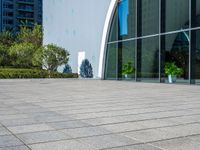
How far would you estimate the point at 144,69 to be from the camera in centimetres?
→ 2081

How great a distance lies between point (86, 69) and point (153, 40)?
9082 millimetres

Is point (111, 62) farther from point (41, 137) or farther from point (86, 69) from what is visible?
point (41, 137)

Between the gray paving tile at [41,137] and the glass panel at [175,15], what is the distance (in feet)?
45.3

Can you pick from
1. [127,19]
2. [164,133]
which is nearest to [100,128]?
[164,133]

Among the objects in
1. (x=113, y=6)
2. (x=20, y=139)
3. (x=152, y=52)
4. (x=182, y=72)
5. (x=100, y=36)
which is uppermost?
(x=113, y=6)

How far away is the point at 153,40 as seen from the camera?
20.0m

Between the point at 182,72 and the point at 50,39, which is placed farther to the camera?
the point at 50,39

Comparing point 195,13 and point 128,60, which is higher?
point 195,13

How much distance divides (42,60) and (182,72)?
1708 centimetres

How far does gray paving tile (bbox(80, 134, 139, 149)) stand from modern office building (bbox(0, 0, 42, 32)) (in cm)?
10331

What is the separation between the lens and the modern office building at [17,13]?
105750 millimetres

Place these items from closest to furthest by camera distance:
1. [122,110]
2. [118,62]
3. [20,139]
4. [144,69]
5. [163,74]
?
[20,139] < [122,110] < [163,74] < [144,69] < [118,62]

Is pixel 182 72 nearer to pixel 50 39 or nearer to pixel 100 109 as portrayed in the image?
pixel 100 109

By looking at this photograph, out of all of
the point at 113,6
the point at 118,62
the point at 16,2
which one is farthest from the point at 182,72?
the point at 16,2
